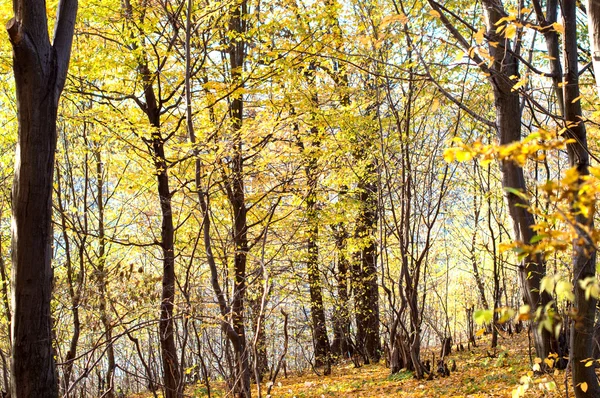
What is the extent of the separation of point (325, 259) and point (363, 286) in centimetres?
176

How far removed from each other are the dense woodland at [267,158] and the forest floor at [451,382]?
0.33 metres

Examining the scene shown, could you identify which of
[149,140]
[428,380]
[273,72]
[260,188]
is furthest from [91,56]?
[428,380]

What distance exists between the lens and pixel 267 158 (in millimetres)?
7621

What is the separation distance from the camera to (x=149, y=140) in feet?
23.9

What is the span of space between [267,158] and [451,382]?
165 inches

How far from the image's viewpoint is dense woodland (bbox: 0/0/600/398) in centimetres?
326

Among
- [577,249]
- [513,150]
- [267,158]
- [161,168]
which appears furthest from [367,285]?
[513,150]

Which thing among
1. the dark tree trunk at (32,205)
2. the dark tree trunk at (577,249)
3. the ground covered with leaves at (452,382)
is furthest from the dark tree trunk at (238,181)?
the dark tree trunk at (577,249)

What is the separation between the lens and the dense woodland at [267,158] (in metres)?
3.26

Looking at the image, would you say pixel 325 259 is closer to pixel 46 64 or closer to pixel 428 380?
pixel 428 380

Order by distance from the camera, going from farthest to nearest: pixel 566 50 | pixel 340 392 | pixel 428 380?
pixel 340 392, pixel 428 380, pixel 566 50

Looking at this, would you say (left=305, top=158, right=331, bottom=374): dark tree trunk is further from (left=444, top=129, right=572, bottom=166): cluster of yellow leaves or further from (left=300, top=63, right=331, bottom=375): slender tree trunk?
(left=444, top=129, right=572, bottom=166): cluster of yellow leaves

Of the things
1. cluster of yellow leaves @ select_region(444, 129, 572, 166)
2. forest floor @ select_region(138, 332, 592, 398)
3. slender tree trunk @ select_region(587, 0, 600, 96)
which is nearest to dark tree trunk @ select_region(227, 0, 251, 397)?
forest floor @ select_region(138, 332, 592, 398)

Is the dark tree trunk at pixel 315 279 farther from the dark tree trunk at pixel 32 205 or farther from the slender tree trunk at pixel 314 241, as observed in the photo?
the dark tree trunk at pixel 32 205
